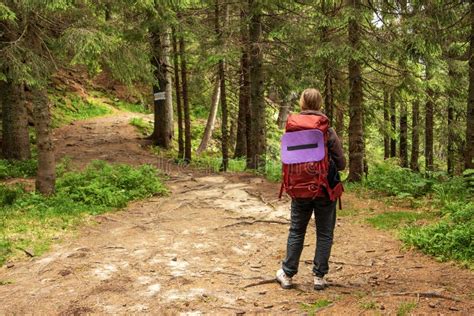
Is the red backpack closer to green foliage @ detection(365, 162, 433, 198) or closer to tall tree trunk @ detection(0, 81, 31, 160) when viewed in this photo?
green foliage @ detection(365, 162, 433, 198)

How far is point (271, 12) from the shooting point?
14.4 m

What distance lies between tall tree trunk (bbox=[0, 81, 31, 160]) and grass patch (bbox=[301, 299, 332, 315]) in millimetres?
11951

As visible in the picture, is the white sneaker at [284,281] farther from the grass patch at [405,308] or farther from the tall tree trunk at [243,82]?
the tall tree trunk at [243,82]

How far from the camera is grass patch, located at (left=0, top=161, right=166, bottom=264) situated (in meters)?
7.18

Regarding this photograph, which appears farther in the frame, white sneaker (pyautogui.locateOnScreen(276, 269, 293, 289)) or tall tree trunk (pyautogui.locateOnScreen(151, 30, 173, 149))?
tall tree trunk (pyautogui.locateOnScreen(151, 30, 173, 149))

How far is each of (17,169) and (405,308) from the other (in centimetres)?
1156

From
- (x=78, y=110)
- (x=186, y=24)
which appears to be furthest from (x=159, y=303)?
(x=78, y=110)

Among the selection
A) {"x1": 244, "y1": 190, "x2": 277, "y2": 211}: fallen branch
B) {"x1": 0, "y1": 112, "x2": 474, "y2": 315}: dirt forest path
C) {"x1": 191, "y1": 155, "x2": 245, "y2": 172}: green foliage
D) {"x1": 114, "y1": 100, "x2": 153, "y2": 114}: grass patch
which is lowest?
{"x1": 0, "y1": 112, "x2": 474, "y2": 315}: dirt forest path

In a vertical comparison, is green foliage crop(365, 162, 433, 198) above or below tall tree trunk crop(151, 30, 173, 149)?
below

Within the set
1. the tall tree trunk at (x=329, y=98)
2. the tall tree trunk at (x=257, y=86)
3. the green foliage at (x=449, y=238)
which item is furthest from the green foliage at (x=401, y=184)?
the tall tree trunk at (x=257, y=86)

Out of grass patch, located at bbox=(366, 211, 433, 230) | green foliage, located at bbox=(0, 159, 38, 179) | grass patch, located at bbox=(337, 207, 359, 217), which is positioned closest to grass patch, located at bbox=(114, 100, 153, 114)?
green foliage, located at bbox=(0, 159, 38, 179)

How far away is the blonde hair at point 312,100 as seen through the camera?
490cm

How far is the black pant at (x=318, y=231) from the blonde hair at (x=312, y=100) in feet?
3.51

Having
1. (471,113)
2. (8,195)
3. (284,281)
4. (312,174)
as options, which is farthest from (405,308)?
(8,195)
